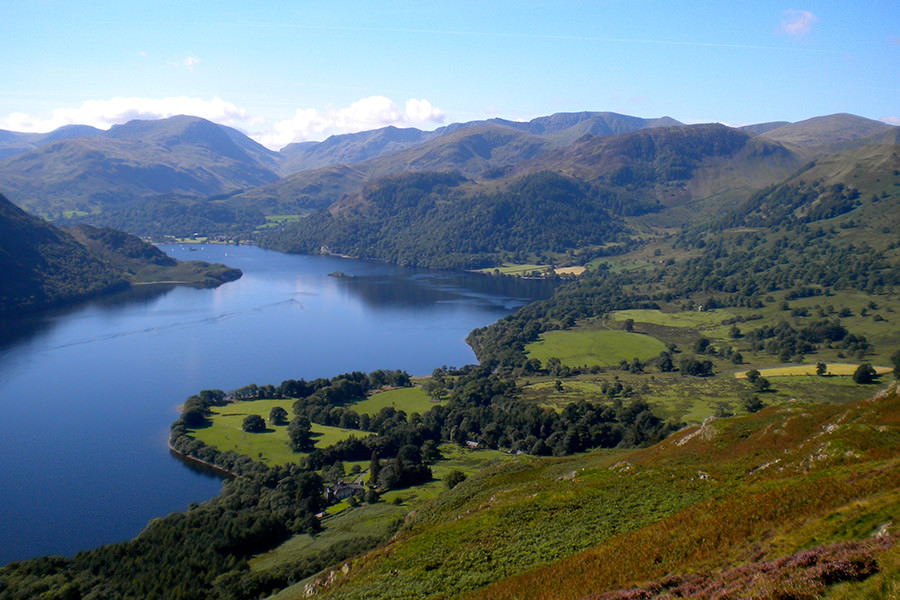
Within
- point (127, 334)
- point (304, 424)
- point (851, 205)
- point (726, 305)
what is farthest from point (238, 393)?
point (851, 205)

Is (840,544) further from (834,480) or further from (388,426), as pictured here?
(388,426)

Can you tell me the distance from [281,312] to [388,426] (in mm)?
75145

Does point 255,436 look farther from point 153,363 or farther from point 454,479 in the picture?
point 153,363

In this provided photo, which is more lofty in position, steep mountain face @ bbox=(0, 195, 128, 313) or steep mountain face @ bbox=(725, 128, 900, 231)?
steep mountain face @ bbox=(725, 128, 900, 231)

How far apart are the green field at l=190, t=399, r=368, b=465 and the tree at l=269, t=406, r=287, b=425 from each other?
0.81 meters

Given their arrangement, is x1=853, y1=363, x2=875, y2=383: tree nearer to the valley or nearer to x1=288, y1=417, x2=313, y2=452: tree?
the valley

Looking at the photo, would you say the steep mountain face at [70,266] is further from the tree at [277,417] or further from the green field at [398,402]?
the green field at [398,402]

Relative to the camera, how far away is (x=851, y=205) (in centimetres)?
16838

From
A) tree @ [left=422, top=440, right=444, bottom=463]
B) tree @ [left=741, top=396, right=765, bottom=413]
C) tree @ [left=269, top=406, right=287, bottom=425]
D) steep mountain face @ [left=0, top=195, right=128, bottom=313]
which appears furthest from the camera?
steep mountain face @ [left=0, top=195, right=128, bottom=313]

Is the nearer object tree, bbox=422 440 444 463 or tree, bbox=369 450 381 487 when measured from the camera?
tree, bbox=369 450 381 487

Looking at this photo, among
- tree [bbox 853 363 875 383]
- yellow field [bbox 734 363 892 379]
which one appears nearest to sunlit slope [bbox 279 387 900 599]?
tree [bbox 853 363 875 383]

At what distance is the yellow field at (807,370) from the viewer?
7700cm

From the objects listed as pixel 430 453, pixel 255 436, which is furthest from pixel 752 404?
pixel 255 436

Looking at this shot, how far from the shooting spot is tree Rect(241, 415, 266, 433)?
2707 inches
